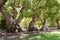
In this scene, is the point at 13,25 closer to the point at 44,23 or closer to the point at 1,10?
the point at 1,10

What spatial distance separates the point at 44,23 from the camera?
17531 millimetres

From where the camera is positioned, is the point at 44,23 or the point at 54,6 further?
the point at 44,23

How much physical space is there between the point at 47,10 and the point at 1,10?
3.83 metres

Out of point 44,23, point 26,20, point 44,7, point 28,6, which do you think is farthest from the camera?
point 26,20

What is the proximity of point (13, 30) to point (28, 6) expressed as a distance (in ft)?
8.56

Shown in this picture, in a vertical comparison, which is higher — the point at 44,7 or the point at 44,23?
the point at 44,7

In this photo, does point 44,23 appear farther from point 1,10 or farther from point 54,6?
point 1,10

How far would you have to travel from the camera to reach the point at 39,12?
13875 millimetres

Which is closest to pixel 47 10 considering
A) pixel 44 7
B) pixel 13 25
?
pixel 44 7

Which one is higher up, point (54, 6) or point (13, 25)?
point (54, 6)

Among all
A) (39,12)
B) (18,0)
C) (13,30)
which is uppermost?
(18,0)

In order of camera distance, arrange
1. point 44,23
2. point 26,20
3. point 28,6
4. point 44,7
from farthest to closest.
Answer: point 26,20 → point 44,23 → point 44,7 → point 28,6

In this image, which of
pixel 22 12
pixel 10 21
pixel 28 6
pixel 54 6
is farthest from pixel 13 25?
pixel 54 6

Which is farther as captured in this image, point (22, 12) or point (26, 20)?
point (26, 20)
